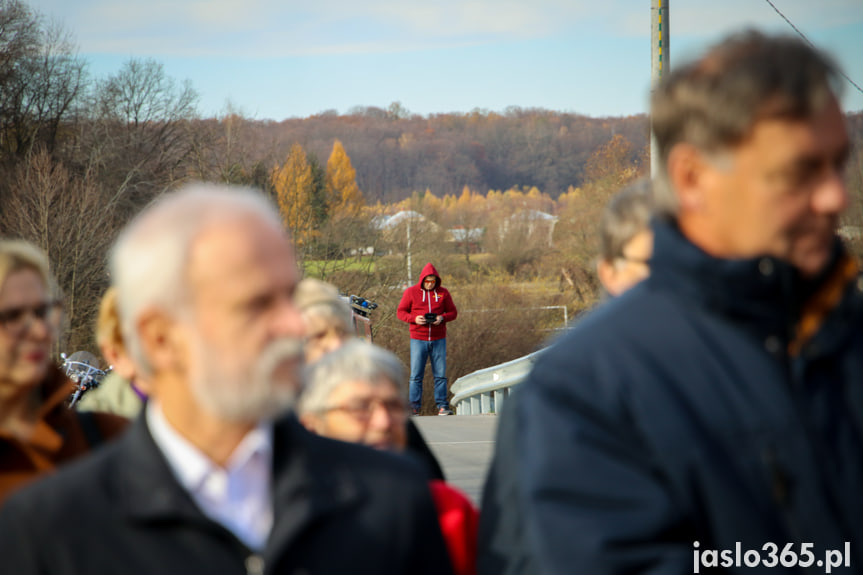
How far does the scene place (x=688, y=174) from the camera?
1.74 metres

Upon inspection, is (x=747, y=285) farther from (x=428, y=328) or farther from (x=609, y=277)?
(x=428, y=328)

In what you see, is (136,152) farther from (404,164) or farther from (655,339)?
(404,164)

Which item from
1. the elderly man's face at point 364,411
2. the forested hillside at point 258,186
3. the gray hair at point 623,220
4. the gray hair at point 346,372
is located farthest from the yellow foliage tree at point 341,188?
the elderly man's face at point 364,411

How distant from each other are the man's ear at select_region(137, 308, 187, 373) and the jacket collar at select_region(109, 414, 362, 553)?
4.8 inches

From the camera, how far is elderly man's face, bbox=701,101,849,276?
1.64 metres

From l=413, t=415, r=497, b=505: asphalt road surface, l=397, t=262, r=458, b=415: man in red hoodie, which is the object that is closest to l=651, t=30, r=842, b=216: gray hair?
l=413, t=415, r=497, b=505: asphalt road surface

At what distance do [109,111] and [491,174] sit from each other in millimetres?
70650

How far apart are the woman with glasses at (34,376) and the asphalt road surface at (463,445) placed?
166 inches

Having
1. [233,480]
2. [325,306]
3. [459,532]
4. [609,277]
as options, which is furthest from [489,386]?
[233,480]

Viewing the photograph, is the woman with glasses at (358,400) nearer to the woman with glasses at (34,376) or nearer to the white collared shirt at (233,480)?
the woman with glasses at (34,376)

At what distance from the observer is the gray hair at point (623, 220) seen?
2.99 metres

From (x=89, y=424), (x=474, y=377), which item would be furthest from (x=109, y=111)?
(x=89, y=424)

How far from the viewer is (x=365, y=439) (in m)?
2.74

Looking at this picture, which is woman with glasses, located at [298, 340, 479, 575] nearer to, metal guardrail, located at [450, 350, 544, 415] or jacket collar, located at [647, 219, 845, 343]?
jacket collar, located at [647, 219, 845, 343]
